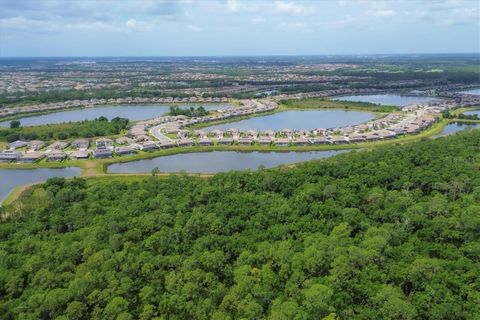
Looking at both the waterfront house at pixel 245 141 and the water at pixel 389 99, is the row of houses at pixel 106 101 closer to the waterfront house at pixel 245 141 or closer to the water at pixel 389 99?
the water at pixel 389 99

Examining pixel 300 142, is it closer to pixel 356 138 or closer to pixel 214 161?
pixel 356 138

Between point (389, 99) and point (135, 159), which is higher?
point (389, 99)

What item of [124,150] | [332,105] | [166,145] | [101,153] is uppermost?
[332,105]

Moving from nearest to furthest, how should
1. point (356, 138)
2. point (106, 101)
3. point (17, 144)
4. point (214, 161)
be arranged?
1. point (214, 161)
2. point (17, 144)
3. point (356, 138)
4. point (106, 101)

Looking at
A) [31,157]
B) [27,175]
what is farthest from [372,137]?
[31,157]

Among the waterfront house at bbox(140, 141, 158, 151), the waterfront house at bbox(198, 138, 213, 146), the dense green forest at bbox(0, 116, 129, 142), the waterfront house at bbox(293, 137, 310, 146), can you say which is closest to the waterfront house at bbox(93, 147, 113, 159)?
the waterfront house at bbox(140, 141, 158, 151)

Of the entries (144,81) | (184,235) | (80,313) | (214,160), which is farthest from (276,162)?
(144,81)

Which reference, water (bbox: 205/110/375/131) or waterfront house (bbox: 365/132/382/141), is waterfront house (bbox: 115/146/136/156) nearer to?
water (bbox: 205/110/375/131)
